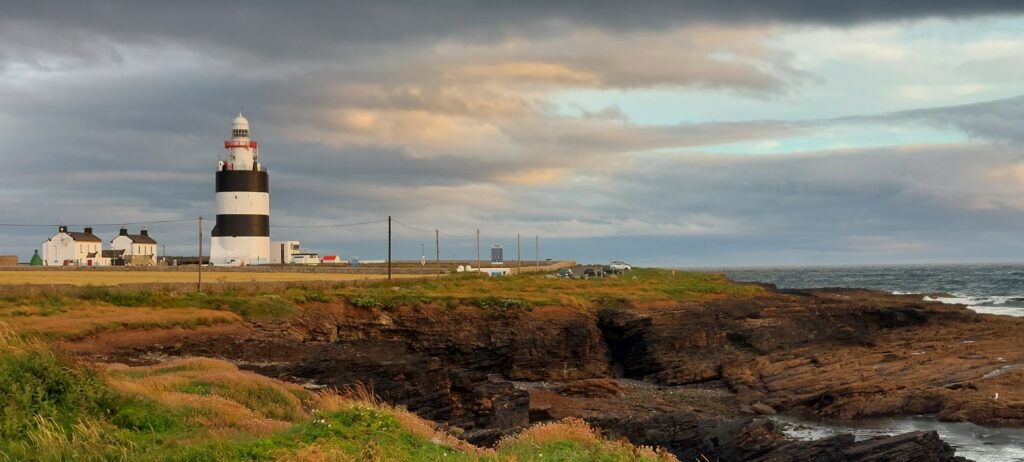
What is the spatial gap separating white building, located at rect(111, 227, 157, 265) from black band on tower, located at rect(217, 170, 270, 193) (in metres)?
23.4

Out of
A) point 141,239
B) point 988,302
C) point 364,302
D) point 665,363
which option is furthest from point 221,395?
point 141,239

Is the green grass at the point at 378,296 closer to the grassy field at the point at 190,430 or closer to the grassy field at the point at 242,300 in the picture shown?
the grassy field at the point at 242,300

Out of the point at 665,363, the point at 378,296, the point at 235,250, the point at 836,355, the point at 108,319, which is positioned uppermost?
the point at 235,250

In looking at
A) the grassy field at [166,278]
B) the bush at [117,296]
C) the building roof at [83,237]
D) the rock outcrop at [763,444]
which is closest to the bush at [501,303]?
the grassy field at [166,278]

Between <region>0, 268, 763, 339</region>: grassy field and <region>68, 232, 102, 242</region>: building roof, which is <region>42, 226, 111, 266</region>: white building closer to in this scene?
<region>68, 232, 102, 242</region>: building roof

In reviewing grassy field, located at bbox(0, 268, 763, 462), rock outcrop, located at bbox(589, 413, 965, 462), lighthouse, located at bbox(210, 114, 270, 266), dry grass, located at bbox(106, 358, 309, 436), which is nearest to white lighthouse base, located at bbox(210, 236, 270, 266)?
lighthouse, located at bbox(210, 114, 270, 266)

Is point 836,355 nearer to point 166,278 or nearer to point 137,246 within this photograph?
point 166,278

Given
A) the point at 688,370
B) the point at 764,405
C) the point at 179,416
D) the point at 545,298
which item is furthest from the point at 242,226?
the point at 179,416

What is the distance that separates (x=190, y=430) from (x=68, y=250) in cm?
9751

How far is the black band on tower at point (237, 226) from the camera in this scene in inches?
3533

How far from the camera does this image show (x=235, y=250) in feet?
297

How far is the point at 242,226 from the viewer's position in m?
89.8

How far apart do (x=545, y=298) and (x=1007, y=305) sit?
1737 inches

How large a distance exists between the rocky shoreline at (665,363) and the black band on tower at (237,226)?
158 ft
